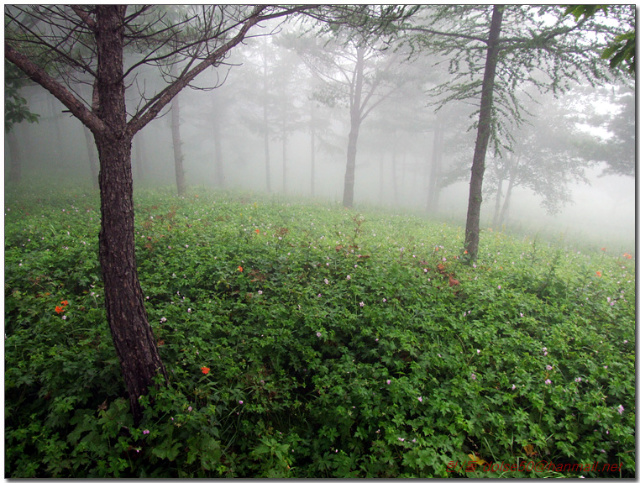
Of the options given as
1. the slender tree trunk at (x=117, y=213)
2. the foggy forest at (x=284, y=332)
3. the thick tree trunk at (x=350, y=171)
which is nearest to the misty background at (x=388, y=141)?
the thick tree trunk at (x=350, y=171)

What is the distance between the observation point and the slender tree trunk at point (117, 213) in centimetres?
265

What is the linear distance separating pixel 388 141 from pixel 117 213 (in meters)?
26.9

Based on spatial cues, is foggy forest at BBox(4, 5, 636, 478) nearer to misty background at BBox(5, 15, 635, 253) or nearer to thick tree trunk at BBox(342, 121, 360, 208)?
misty background at BBox(5, 15, 635, 253)

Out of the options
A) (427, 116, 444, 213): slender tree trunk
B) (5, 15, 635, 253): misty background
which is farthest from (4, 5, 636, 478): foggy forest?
(427, 116, 444, 213): slender tree trunk

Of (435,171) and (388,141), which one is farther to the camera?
(388,141)

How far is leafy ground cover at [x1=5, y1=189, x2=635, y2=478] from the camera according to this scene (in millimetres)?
2789

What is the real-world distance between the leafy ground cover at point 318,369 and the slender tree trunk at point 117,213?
1.58 ft

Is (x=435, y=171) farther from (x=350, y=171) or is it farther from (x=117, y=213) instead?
(x=117, y=213)

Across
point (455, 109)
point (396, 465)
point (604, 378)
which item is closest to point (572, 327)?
point (604, 378)

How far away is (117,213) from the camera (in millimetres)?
2715

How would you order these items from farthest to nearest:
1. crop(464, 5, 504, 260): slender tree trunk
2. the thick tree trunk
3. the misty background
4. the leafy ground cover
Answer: the thick tree trunk < the misty background < crop(464, 5, 504, 260): slender tree trunk < the leafy ground cover

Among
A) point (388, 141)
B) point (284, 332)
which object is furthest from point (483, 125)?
point (388, 141)

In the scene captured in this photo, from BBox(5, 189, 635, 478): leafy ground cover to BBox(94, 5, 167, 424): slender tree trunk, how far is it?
483mm

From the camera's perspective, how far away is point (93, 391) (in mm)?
3191
